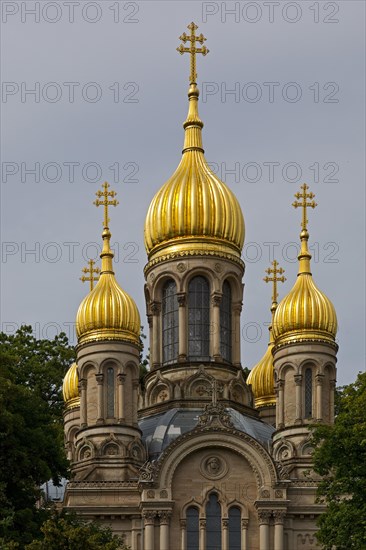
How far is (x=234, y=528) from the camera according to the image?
78.9 metres

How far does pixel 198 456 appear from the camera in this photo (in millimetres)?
79500

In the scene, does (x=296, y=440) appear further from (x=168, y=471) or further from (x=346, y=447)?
(x=346, y=447)

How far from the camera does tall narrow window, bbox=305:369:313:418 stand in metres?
82.6

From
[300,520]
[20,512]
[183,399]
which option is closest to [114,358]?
[183,399]

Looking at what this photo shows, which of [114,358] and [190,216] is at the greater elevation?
[190,216]

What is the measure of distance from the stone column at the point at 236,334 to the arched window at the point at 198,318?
1.06 metres

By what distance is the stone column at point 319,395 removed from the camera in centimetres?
8212

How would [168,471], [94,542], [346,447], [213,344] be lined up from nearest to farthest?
[94,542] < [346,447] < [168,471] < [213,344]

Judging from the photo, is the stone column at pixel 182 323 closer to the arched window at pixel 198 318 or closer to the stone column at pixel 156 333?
the arched window at pixel 198 318

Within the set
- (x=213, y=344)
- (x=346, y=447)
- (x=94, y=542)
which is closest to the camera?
(x=94, y=542)

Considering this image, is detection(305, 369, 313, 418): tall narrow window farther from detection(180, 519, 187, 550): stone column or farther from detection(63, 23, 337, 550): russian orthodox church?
detection(180, 519, 187, 550): stone column

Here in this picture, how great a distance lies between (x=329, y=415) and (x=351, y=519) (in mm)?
14884

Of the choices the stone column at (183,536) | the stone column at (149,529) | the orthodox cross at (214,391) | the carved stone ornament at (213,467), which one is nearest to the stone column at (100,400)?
the orthodox cross at (214,391)

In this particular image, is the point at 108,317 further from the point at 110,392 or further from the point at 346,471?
the point at 346,471
